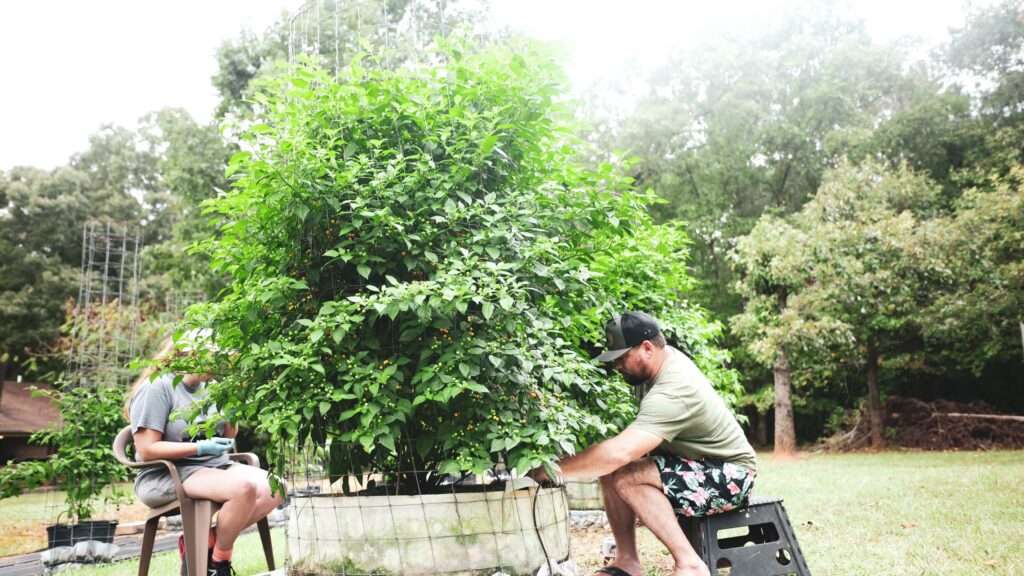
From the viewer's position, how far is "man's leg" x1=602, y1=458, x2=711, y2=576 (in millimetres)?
2957

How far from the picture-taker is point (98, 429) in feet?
21.6

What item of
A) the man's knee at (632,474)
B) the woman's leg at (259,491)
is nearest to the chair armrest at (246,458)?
the woman's leg at (259,491)

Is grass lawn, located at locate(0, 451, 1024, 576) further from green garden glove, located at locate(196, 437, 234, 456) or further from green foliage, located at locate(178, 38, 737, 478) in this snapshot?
green foliage, located at locate(178, 38, 737, 478)

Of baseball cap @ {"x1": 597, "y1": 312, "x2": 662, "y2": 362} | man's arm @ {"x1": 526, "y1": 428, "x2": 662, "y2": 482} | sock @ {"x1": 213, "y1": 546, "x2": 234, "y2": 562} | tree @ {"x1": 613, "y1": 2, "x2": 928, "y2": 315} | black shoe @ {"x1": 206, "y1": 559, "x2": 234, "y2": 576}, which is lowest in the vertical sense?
black shoe @ {"x1": 206, "y1": 559, "x2": 234, "y2": 576}

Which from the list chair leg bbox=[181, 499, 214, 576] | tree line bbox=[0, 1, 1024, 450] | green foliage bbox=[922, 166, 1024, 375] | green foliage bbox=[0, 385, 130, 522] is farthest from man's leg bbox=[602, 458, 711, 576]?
tree line bbox=[0, 1, 1024, 450]

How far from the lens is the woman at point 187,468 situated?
133 inches

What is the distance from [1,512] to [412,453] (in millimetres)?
12225

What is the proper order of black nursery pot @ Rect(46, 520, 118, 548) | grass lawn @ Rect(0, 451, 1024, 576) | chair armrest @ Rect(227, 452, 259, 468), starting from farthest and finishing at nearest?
1. black nursery pot @ Rect(46, 520, 118, 548)
2. chair armrest @ Rect(227, 452, 259, 468)
3. grass lawn @ Rect(0, 451, 1024, 576)

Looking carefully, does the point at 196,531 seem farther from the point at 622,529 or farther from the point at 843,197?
the point at 843,197

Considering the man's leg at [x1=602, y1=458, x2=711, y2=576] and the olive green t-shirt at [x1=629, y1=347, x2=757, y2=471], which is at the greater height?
the olive green t-shirt at [x1=629, y1=347, x2=757, y2=471]

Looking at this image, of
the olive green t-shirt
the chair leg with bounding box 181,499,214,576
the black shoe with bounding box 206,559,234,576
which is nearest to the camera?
the olive green t-shirt

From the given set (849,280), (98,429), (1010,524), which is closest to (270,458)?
(98,429)

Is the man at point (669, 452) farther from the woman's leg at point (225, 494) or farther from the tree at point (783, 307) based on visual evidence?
the tree at point (783, 307)

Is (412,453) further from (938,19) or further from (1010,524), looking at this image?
(938,19)
